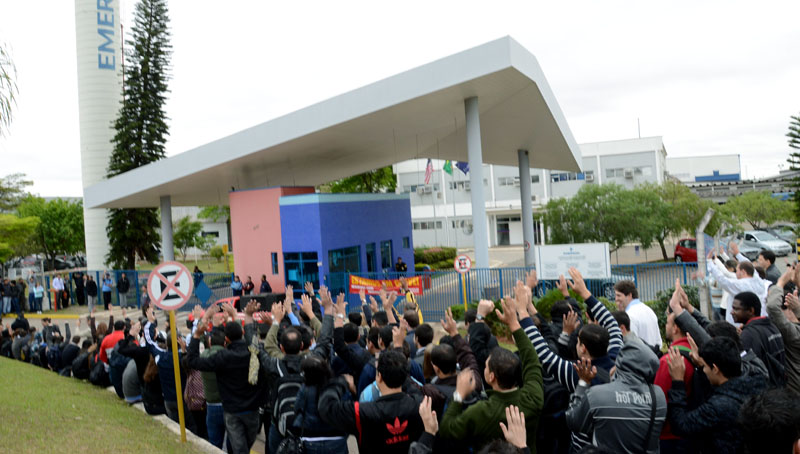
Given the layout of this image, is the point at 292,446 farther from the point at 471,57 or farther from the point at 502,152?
the point at 502,152

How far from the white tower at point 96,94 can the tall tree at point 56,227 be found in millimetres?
20550

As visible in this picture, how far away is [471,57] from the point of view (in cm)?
1288

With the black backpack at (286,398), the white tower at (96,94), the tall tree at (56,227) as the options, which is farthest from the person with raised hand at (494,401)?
the tall tree at (56,227)

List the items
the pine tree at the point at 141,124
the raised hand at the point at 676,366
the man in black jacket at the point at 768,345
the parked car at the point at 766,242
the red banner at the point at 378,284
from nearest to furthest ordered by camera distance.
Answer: the raised hand at the point at 676,366 → the man in black jacket at the point at 768,345 → the red banner at the point at 378,284 → the parked car at the point at 766,242 → the pine tree at the point at 141,124

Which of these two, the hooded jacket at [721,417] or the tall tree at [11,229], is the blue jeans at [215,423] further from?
the tall tree at [11,229]

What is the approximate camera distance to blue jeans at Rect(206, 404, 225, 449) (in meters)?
5.90

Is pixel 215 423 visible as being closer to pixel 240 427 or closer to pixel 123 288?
pixel 240 427

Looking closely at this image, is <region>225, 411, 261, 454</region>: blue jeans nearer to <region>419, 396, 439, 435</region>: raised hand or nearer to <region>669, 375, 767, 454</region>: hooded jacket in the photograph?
<region>419, 396, 439, 435</region>: raised hand

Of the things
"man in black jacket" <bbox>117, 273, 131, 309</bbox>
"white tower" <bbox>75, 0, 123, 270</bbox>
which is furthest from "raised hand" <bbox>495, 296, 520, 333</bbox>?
"white tower" <bbox>75, 0, 123, 270</bbox>

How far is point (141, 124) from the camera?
102 feet

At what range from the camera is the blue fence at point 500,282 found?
47.8 feet

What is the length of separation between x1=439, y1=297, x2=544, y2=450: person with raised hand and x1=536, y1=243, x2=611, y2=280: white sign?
1090 cm

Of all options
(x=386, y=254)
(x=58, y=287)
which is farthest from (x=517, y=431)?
(x=58, y=287)

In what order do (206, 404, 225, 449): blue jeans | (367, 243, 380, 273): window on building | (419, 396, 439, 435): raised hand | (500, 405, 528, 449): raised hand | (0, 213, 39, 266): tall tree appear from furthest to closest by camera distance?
1. (0, 213, 39, 266): tall tree
2. (367, 243, 380, 273): window on building
3. (206, 404, 225, 449): blue jeans
4. (419, 396, 439, 435): raised hand
5. (500, 405, 528, 449): raised hand
